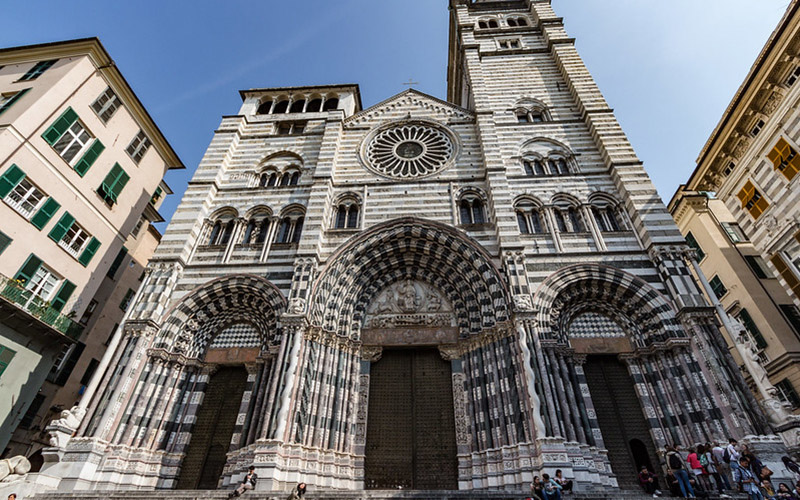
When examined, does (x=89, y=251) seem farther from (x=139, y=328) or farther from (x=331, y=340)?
(x=331, y=340)

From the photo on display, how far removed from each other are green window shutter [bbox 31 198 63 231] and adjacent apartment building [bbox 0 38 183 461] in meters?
0.04

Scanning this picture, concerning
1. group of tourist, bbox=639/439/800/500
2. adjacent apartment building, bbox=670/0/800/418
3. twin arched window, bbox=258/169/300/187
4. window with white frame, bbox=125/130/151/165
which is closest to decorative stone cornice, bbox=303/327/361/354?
twin arched window, bbox=258/169/300/187

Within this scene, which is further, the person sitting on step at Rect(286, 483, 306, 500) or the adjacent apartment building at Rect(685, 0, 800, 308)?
the adjacent apartment building at Rect(685, 0, 800, 308)

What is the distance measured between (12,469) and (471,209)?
49.3ft

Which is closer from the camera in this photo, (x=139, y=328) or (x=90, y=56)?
(x=139, y=328)

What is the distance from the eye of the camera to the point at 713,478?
9453 mm

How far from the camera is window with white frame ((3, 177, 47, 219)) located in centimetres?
1249

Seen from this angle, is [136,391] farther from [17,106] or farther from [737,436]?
[737,436]

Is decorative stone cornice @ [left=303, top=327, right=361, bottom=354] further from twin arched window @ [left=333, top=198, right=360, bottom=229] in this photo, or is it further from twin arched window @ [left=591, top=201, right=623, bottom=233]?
twin arched window @ [left=591, top=201, right=623, bottom=233]

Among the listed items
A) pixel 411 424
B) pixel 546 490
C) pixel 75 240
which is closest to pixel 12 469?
pixel 75 240

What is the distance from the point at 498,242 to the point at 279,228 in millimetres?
8417

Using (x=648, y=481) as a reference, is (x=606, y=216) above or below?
above

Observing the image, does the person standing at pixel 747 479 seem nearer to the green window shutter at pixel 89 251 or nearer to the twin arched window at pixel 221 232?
the twin arched window at pixel 221 232

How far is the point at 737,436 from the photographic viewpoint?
31.9 ft
